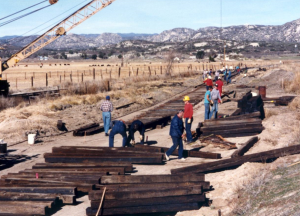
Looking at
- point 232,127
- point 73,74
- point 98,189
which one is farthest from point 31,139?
point 73,74

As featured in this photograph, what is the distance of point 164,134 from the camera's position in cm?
1734

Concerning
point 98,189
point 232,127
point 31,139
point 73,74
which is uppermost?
point 73,74

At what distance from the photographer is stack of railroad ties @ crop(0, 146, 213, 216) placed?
8422 mm

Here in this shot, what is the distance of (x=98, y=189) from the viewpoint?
30.9 ft

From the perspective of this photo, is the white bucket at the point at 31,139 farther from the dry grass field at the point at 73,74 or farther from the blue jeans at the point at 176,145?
the dry grass field at the point at 73,74

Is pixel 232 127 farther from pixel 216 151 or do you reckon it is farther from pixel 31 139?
pixel 31 139

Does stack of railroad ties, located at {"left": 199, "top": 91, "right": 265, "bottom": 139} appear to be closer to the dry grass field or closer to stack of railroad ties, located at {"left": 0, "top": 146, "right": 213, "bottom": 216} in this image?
stack of railroad ties, located at {"left": 0, "top": 146, "right": 213, "bottom": 216}

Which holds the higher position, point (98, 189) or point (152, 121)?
point (152, 121)

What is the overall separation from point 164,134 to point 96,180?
7935mm

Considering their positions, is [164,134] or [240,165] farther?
[164,134]

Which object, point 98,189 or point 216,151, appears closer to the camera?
point 98,189

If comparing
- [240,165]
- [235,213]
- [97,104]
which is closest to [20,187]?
[235,213]

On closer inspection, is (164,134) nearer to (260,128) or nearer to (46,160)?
(260,128)

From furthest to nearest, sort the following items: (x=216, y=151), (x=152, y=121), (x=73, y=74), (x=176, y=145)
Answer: (x=73, y=74)
(x=152, y=121)
(x=216, y=151)
(x=176, y=145)
